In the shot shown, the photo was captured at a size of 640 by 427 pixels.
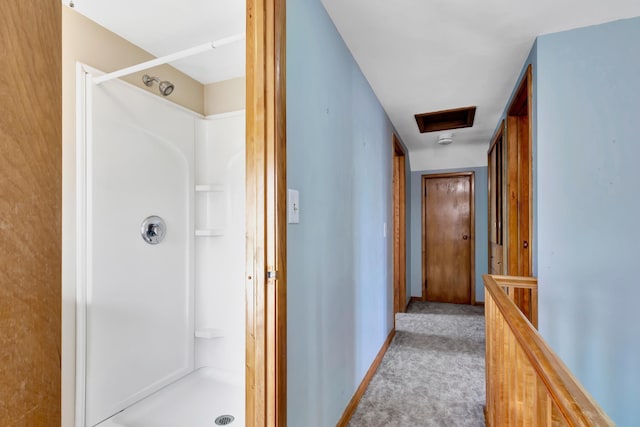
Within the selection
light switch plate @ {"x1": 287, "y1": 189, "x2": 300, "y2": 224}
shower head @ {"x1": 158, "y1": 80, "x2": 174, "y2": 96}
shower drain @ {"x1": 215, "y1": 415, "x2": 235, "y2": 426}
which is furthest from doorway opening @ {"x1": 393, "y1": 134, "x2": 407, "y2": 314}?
light switch plate @ {"x1": 287, "y1": 189, "x2": 300, "y2": 224}

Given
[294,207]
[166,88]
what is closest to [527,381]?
[294,207]

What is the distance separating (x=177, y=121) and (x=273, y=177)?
1410 millimetres

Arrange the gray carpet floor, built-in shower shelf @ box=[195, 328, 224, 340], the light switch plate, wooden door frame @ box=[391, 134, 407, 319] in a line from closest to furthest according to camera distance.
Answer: the light switch plate, the gray carpet floor, built-in shower shelf @ box=[195, 328, 224, 340], wooden door frame @ box=[391, 134, 407, 319]

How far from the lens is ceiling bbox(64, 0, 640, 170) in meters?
1.56

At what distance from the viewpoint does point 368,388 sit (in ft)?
7.22

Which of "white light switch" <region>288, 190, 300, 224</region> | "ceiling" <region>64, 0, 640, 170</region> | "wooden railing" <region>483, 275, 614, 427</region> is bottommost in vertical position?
"wooden railing" <region>483, 275, 614, 427</region>

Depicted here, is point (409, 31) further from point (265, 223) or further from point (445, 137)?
point (445, 137)

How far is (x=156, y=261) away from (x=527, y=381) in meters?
1.98

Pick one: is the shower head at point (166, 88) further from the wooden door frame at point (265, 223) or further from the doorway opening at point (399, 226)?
the doorway opening at point (399, 226)

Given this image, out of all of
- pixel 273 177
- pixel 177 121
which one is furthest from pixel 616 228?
pixel 177 121

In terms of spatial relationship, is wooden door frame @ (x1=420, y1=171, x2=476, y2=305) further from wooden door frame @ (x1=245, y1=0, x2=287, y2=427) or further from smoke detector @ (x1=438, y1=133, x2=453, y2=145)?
wooden door frame @ (x1=245, y1=0, x2=287, y2=427)

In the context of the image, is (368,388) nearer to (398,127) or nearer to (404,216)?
(404,216)

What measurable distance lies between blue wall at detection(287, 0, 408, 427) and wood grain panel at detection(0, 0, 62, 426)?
32.7 inches

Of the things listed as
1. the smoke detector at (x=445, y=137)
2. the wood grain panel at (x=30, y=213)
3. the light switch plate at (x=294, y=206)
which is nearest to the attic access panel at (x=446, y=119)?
the smoke detector at (x=445, y=137)
